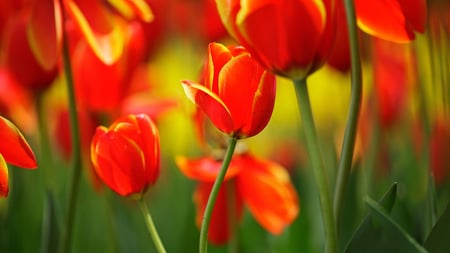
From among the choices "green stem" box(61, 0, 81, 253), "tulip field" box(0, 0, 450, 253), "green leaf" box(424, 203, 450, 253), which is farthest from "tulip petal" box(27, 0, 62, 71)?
"green leaf" box(424, 203, 450, 253)

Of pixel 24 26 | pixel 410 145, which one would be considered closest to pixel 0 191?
pixel 24 26

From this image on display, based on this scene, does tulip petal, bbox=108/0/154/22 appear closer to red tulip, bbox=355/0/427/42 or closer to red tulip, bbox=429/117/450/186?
red tulip, bbox=355/0/427/42

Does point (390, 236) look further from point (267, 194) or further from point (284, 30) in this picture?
point (267, 194)

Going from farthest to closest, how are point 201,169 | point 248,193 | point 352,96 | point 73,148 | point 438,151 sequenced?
point 438,151 → point 248,193 → point 201,169 → point 73,148 → point 352,96

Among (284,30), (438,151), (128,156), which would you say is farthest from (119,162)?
(438,151)

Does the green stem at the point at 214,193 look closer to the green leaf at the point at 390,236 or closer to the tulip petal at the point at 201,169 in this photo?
the green leaf at the point at 390,236

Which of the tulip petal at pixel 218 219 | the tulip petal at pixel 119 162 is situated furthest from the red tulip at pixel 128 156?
the tulip petal at pixel 218 219

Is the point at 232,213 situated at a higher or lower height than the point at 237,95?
lower
